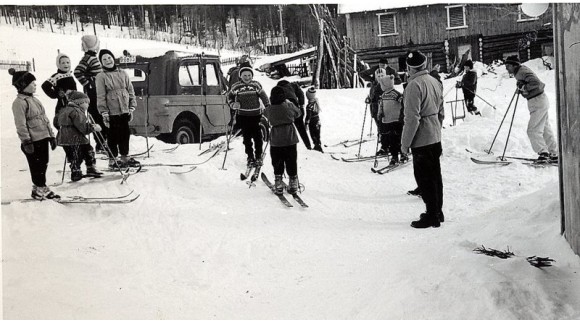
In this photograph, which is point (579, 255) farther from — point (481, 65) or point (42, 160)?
point (481, 65)

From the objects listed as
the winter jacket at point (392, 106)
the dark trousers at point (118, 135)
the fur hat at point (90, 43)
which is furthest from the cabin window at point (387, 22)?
the fur hat at point (90, 43)

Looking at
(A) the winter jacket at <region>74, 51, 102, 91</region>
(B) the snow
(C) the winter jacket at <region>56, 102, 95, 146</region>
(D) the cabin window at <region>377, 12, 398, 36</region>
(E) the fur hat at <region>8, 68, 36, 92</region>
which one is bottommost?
(B) the snow

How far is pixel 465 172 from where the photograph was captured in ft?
14.0

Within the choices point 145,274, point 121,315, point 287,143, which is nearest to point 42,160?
point 145,274

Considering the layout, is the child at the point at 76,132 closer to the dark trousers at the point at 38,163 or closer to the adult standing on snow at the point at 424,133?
the dark trousers at the point at 38,163

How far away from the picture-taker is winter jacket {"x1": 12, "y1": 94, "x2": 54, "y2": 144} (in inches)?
104

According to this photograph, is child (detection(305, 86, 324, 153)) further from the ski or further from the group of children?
the group of children

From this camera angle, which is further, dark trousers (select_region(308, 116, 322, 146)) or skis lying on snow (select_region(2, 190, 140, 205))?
dark trousers (select_region(308, 116, 322, 146))

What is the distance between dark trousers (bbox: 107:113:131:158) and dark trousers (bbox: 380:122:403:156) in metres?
2.54

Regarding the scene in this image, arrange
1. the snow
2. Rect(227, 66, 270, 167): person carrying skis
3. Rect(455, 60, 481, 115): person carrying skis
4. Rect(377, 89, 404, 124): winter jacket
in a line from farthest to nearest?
Rect(455, 60, 481, 115): person carrying skis, Rect(377, 89, 404, 124): winter jacket, Rect(227, 66, 270, 167): person carrying skis, the snow

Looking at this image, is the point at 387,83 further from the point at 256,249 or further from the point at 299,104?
the point at 256,249

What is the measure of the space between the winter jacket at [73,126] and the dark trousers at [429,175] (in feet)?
7.42

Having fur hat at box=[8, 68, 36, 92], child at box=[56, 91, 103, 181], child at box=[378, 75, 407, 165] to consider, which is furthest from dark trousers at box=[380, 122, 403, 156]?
fur hat at box=[8, 68, 36, 92]

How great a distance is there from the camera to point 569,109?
1.97m
